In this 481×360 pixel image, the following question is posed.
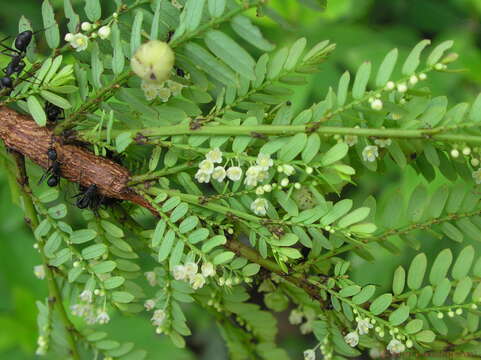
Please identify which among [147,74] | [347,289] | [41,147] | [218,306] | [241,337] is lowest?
[241,337]

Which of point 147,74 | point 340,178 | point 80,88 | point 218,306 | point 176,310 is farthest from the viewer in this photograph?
point 218,306

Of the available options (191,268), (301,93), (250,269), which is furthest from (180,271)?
(301,93)

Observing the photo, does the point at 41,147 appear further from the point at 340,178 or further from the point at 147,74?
the point at 340,178

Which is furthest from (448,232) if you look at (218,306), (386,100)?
(218,306)

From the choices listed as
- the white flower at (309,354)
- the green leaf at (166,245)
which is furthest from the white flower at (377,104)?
the white flower at (309,354)

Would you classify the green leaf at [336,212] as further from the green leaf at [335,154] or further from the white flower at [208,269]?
the white flower at [208,269]

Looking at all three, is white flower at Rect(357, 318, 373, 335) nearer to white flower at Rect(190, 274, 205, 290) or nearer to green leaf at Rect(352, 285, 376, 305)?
green leaf at Rect(352, 285, 376, 305)
